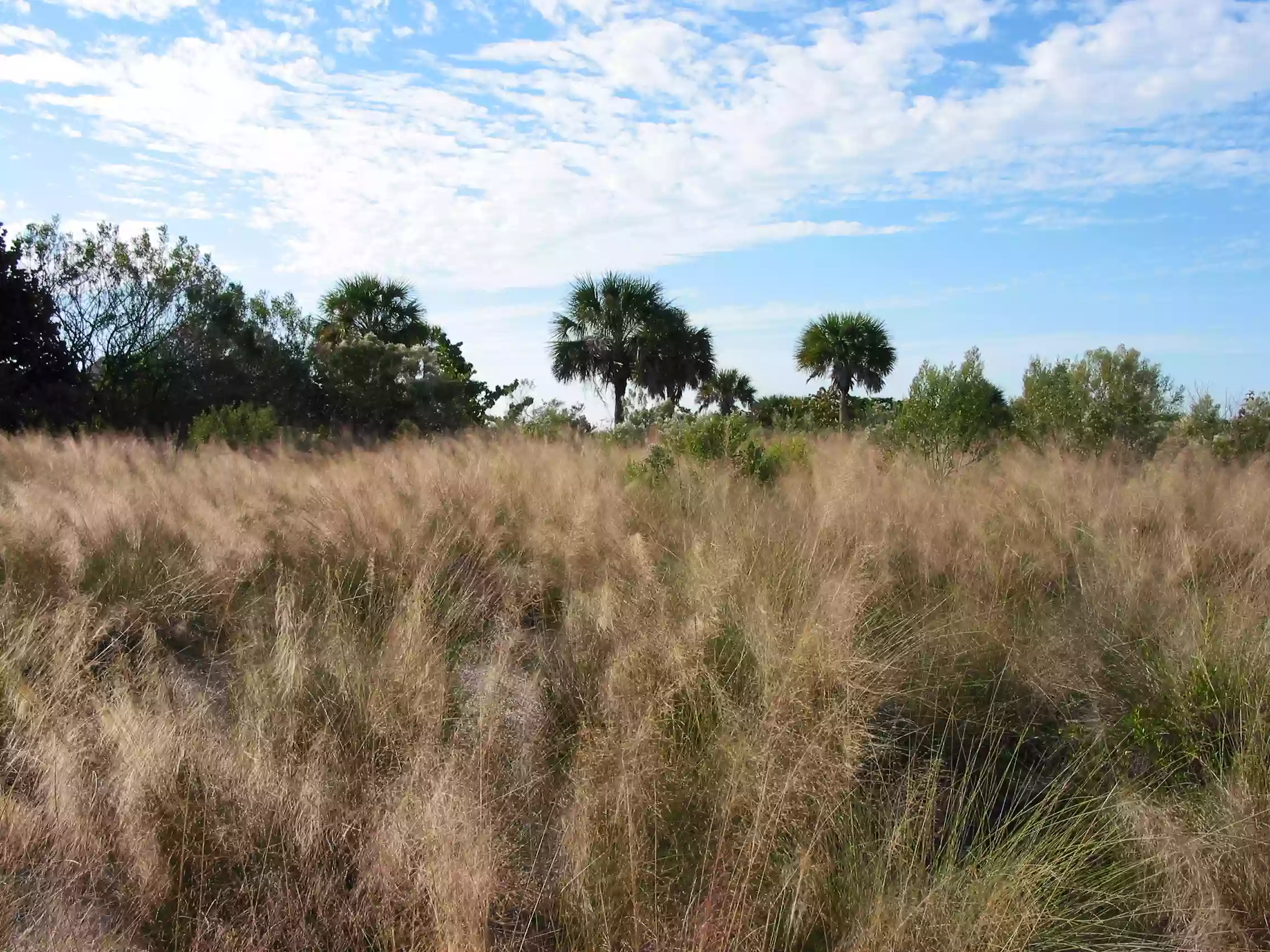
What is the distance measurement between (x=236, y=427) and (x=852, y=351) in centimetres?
2288

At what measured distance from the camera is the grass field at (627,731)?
8.20ft

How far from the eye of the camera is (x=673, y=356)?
2936cm

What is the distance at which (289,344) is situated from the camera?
21750 mm

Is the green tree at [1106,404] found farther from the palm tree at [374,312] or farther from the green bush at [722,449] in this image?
the palm tree at [374,312]

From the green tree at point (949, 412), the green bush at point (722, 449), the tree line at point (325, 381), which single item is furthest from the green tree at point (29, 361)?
the green tree at point (949, 412)

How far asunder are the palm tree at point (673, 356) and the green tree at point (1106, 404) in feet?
54.6

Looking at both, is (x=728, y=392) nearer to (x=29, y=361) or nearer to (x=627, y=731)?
(x=29, y=361)

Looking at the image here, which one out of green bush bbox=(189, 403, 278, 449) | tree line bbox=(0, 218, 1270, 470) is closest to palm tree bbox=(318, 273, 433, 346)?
tree line bbox=(0, 218, 1270, 470)

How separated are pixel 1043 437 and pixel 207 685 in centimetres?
1141

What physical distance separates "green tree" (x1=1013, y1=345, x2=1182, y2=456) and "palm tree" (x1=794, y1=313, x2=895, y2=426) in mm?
18721

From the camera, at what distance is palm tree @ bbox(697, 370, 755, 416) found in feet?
113

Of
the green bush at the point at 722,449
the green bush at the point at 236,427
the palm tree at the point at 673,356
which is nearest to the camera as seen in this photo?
the green bush at the point at 722,449

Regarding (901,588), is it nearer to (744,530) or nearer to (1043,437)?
(744,530)

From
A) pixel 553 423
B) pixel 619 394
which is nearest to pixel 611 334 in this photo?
pixel 619 394
